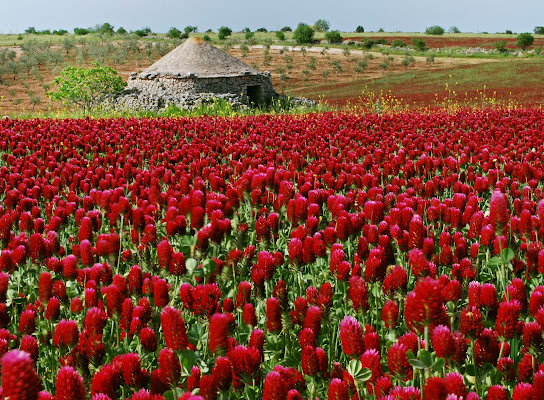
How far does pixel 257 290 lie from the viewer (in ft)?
10.8

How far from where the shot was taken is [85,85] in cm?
2870

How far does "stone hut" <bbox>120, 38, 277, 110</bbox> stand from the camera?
27.1 m

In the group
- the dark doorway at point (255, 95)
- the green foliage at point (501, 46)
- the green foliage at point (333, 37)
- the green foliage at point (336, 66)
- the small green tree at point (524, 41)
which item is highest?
the green foliage at point (333, 37)

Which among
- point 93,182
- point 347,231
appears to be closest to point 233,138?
point 93,182

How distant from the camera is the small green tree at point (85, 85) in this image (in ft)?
92.3

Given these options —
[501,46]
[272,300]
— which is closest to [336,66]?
[501,46]

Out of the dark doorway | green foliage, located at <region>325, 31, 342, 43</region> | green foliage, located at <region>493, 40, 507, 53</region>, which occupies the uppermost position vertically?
green foliage, located at <region>325, 31, 342, 43</region>

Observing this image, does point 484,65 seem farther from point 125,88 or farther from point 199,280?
point 199,280

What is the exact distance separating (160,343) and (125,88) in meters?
28.1

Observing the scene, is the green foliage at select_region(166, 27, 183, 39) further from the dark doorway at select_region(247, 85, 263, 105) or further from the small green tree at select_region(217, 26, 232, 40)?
the dark doorway at select_region(247, 85, 263, 105)

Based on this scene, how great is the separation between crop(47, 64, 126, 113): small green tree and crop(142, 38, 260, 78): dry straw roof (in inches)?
77.8

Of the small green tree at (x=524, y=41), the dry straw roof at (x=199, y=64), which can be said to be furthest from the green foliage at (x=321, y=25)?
the dry straw roof at (x=199, y=64)

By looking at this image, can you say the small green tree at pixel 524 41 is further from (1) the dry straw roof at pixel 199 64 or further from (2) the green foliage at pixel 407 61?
(1) the dry straw roof at pixel 199 64

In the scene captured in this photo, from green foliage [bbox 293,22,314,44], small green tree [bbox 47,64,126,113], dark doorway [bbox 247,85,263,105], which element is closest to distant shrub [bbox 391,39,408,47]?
green foliage [bbox 293,22,314,44]
